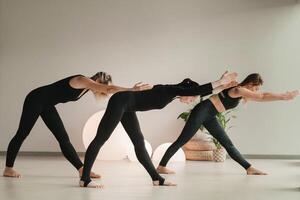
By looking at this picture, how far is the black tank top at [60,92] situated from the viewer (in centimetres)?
426

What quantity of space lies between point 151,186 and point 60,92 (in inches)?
46.9

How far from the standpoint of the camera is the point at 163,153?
246 inches

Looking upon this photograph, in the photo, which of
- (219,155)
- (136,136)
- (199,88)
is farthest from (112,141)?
(199,88)

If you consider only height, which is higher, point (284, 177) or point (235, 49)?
point (235, 49)

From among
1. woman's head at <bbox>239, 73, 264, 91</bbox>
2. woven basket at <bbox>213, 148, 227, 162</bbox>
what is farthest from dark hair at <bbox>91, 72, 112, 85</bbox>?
woven basket at <bbox>213, 148, 227, 162</bbox>

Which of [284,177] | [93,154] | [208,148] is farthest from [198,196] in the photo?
[208,148]

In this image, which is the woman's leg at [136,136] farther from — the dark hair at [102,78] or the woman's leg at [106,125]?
the dark hair at [102,78]

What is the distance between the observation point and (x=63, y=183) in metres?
4.09

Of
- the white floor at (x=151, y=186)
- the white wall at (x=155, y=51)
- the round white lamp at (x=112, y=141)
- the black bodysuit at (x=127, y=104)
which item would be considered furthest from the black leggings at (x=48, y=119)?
the white wall at (x=155, y=51)

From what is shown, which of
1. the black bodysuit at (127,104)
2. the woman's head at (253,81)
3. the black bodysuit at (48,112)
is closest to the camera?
the black bodysuit at (127,104)

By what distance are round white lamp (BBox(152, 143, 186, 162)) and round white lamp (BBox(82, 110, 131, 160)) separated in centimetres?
50

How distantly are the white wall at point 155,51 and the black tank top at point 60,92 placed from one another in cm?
313

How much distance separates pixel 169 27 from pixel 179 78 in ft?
2.67

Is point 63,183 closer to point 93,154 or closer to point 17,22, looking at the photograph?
point 93,154
